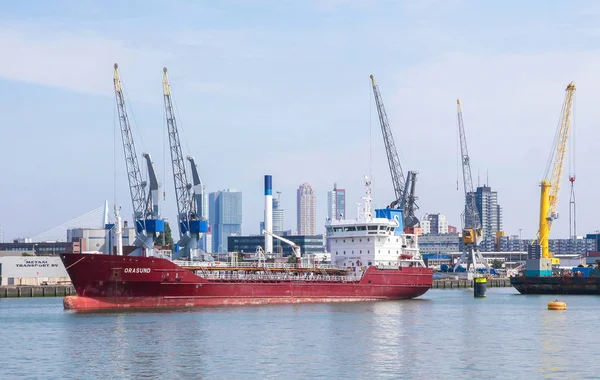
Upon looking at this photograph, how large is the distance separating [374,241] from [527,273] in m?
39.2

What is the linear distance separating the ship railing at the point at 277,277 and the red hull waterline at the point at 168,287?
0.73 feet

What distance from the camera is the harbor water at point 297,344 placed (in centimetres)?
3847

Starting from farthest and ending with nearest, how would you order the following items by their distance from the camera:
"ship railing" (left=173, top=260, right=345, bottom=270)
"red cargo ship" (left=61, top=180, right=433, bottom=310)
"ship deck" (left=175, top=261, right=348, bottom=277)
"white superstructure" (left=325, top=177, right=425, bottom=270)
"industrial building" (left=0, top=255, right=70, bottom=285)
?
"industrial building" (left=0, top=255, right=70, bottom=285)
"white superstructure" (left=325, top=177, right=425, bottom=270)
"ship railing" (left=173, top=260, right=345, bottom=270)
"ship deck" (left=175, top=261, right=348, bottom=277)
"red cargo ship" (left=61, top=180, right=433, bottom=310)

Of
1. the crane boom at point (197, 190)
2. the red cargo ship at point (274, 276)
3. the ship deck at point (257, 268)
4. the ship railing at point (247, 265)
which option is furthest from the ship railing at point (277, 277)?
the crane boom at point (197, 190)

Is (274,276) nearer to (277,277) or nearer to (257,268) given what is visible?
(277,277)

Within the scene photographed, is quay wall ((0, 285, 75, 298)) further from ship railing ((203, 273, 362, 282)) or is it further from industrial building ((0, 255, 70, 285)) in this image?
ship railing ((203, 273, 362, 282))

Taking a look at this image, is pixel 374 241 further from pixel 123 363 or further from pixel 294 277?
pixel 123 363

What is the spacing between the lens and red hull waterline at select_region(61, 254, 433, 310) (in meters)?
63.8

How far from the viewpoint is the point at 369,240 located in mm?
81250

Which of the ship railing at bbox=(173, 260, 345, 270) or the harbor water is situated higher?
the ship railing at bbox=(173, 260, 345, 270)

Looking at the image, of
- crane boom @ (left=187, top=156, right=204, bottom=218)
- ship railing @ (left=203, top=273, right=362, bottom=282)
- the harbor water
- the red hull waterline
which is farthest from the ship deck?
crane boom @ (left=187, top=156, right=204, bottom=218)

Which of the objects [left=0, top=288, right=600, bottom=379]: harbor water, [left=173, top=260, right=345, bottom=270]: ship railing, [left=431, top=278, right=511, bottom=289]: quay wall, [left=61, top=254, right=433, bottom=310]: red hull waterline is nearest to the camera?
[left=0, top=288, right=600, bottom=379]: harbor water

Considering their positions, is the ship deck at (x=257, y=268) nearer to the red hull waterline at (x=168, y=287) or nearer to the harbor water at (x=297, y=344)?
A: the red hull waterline at (x=168, y=287)

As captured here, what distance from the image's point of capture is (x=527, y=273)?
113375mm
